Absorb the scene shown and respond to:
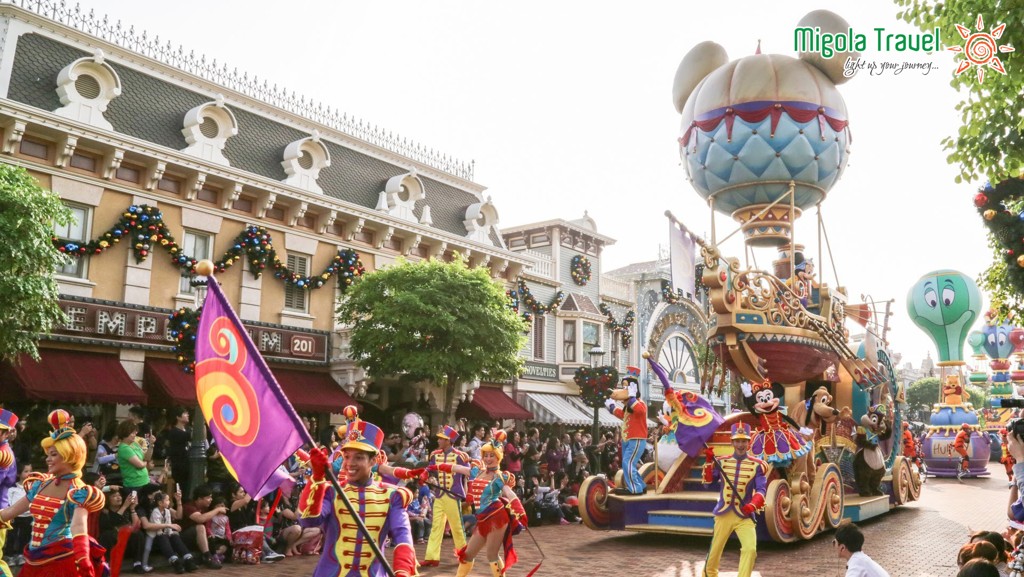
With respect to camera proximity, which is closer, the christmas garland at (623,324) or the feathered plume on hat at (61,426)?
the feathered plume on hat at (61,426)

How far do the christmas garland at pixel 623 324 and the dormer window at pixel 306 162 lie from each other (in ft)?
42.2

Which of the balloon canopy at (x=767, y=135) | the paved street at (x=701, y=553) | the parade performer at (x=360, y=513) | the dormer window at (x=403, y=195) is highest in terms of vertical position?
the dormer window at (x=403, y=195)

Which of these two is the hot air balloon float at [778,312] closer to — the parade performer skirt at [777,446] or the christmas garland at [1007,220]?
the parade performer skirt at [777,446]

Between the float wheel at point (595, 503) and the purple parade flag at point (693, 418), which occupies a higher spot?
the purple parade flag at point (693, 418)

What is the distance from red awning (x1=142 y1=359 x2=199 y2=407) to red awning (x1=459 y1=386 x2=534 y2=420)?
26.2ft

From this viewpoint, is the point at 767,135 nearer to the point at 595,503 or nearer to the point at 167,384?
the point at 595,503

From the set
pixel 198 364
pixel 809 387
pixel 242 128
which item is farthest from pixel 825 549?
pixel 242 128

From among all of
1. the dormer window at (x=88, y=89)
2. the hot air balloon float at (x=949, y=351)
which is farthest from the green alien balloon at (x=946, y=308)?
the dormer window at (x=88, y=89)

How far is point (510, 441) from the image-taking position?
16.6 metres

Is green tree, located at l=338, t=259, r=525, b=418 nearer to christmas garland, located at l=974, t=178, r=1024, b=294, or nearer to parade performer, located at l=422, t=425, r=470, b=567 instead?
parade performer, located at l=422, t=425, r=470, b=567

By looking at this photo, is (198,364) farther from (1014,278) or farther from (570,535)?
(570,535)

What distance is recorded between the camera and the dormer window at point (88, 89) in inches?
607

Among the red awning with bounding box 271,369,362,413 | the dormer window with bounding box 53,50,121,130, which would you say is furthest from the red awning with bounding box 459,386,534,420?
the dormer window with bounding box 53,50,121,130

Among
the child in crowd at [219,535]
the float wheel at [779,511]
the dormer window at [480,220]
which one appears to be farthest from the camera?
the dormer window at [480,220]
